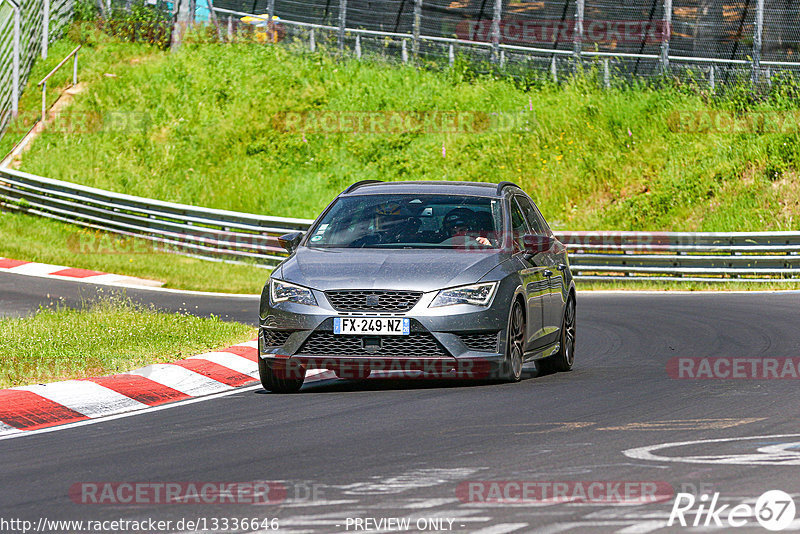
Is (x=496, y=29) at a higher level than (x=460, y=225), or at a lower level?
higher

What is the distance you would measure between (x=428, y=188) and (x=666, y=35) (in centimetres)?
2172

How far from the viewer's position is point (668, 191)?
29594 mm

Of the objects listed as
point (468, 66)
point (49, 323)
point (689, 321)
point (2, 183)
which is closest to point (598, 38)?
point (468, 66)

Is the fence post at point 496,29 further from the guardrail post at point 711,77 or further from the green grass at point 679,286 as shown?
the green grass at point 679,286

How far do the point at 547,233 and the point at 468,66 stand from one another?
23655 millimetres

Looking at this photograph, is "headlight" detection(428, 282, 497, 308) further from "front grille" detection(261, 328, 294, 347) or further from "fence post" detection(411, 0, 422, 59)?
"fence post" detection(411, 0, 422, 59)

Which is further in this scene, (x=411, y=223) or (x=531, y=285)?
(x=411, y=223)

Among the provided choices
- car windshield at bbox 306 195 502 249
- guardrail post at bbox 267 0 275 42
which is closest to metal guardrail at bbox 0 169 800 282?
guardrail post at bbox 267 0 275 42

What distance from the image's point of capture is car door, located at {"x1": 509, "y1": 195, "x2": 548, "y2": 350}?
10969mm

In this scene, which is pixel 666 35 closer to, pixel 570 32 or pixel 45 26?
pixel 570 32

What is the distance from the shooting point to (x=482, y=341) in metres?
10.1

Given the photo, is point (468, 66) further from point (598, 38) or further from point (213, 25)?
point (213, 25)

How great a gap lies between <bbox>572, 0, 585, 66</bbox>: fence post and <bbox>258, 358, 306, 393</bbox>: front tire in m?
23.5

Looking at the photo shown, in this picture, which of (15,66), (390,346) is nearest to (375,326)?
(390,346)
